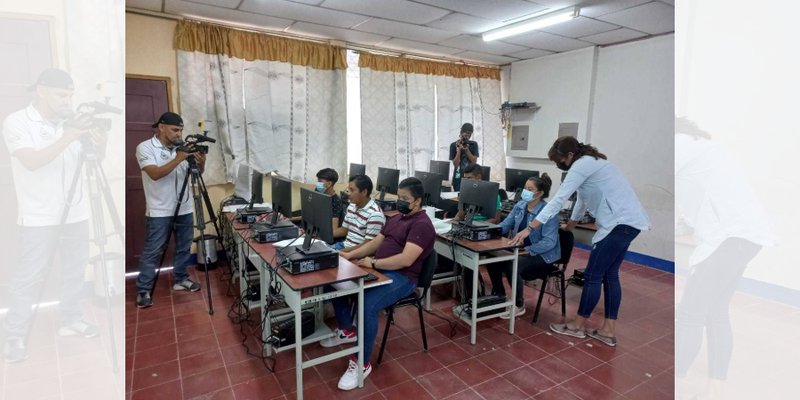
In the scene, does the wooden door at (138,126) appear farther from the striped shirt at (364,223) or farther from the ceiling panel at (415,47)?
the ceiling panel at (415,47)

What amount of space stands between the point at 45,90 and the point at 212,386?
2.10 meters

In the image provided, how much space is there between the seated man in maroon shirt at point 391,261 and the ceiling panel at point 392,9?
176 centimetres

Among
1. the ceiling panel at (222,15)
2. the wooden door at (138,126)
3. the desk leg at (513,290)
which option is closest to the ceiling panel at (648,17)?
the desk leg at (513,290)

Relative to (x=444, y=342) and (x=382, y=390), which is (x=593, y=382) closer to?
(x=444, y=342)

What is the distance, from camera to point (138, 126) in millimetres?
3689

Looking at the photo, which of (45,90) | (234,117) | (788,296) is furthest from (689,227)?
(234,117)

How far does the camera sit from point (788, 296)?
21.3 inches

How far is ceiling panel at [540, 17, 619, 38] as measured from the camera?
151 inches

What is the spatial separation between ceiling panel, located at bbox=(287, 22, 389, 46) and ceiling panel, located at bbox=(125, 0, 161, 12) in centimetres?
115

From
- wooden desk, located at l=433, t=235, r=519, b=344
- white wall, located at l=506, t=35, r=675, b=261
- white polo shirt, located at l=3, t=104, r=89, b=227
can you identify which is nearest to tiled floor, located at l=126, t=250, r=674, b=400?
wooden desk, located at l=433, t=235, r=519, b=344

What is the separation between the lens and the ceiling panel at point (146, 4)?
3.38 m

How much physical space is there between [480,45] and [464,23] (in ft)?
3.16

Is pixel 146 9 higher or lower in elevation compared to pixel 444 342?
higher

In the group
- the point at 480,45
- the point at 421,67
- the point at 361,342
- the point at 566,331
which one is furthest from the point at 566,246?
the point at 421,67
